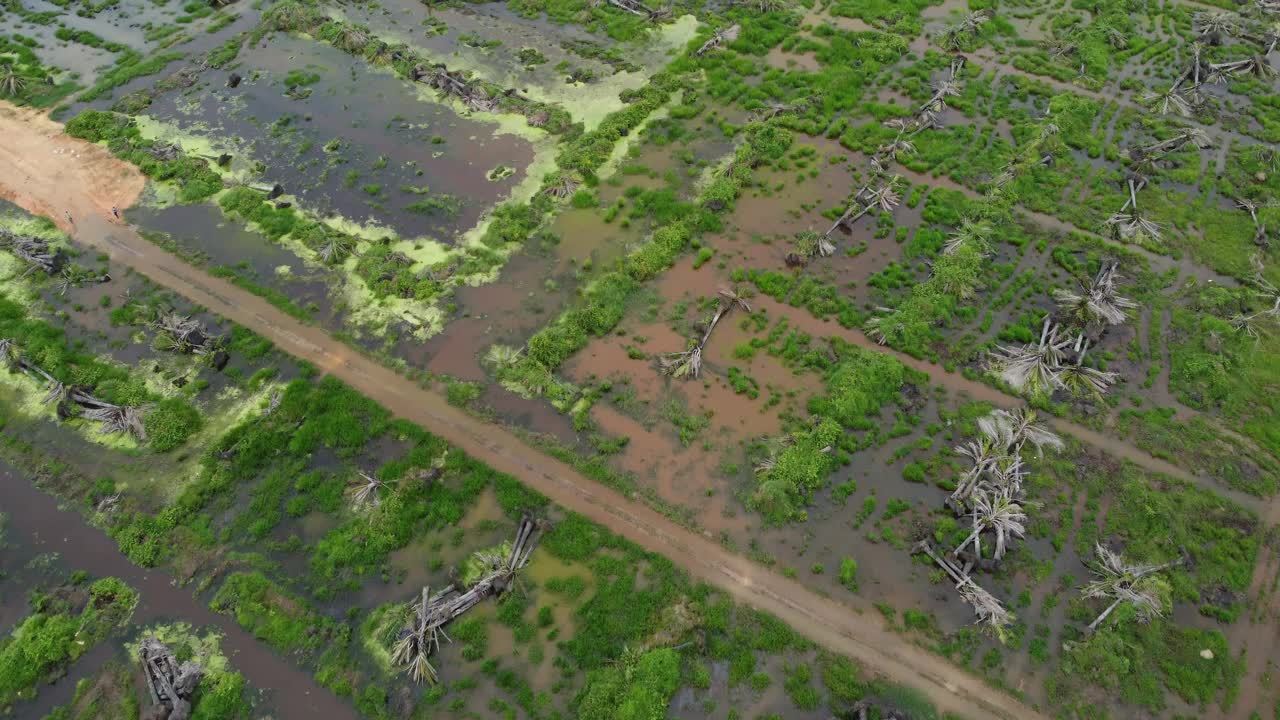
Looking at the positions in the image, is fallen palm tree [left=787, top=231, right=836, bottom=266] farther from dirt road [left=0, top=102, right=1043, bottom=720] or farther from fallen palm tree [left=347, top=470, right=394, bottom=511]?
fallen palm tree [left=347, top=470, right=394, bottom=511]

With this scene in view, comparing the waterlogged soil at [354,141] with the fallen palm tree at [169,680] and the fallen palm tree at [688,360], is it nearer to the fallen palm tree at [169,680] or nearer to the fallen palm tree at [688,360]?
the fallen palm tree at [688,360]

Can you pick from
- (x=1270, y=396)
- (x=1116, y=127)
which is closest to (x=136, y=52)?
(x=1116, y=127)

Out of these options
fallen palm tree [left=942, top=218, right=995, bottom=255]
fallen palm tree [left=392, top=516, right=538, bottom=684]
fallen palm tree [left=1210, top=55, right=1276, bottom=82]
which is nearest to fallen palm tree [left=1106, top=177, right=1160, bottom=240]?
fallen palm tree [left=942, top=218, right=995, bottom=255]

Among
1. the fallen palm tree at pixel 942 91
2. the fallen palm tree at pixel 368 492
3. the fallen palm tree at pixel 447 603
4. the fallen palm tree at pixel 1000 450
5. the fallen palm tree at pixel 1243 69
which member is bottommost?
the fallen palm tree at pixel 447 603

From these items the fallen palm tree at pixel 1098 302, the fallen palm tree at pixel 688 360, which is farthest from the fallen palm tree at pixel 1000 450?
the fallen palm tree at pixel 688 360

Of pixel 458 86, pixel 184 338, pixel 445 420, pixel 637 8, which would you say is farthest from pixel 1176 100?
pixel 184 338

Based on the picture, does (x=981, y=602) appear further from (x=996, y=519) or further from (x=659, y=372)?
(x=659, y=372)
